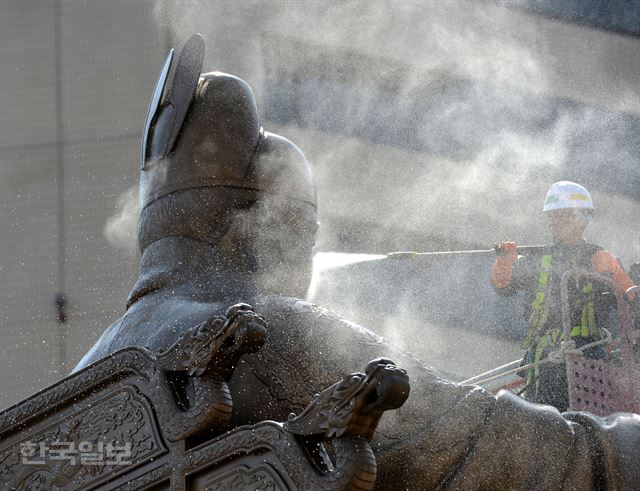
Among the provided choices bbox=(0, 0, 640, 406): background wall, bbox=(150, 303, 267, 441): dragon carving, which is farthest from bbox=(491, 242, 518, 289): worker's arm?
bbox=(150, 303, 267, 441): dragon carving

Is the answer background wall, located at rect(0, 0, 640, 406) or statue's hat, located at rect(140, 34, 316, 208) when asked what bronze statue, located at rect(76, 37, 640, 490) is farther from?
background wall, located at rect(0, 0, 640, 406)

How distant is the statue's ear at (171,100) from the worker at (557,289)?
2697mm

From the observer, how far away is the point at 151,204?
3.44 m

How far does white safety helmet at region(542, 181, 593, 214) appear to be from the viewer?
6.19 meters

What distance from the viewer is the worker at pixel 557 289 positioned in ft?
18.9

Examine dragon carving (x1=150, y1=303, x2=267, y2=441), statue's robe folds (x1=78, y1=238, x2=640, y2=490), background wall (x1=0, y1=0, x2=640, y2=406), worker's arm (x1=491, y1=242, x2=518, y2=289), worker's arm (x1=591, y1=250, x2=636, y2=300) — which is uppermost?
dragon carving (x1=150, y1=303, x2=267, y2=441)

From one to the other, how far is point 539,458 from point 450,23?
23.2 feet

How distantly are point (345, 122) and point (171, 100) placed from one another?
7.28 meters

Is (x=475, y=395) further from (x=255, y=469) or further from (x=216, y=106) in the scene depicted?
(x=216, y=106)

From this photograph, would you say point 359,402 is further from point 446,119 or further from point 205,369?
point 446,119

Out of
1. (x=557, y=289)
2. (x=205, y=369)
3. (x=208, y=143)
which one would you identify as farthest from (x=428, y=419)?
(x=557, y=289)

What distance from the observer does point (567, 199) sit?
6293mm

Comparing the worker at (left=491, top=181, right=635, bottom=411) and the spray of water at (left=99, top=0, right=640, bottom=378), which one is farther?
the spray of water at (left=99, top=0, right=640, bottom=378)

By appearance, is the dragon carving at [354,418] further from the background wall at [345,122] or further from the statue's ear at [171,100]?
the background wall at [345,122]
